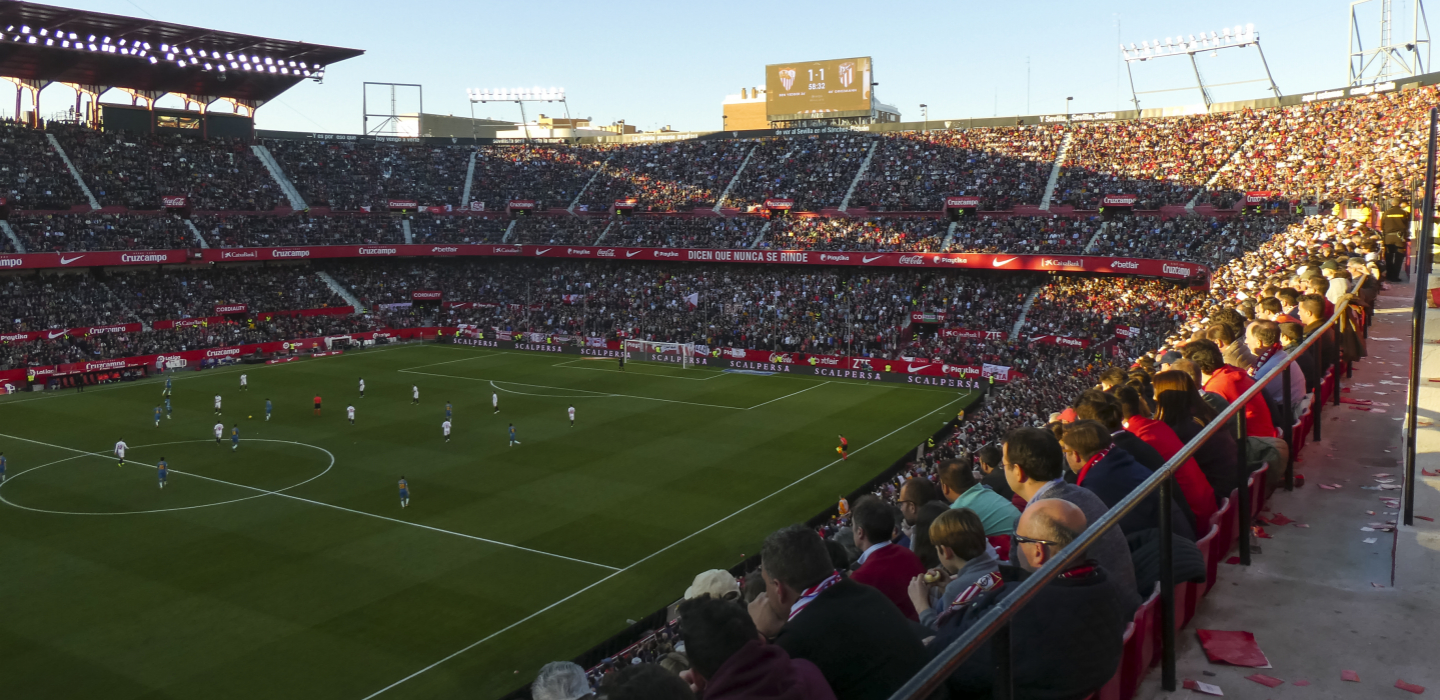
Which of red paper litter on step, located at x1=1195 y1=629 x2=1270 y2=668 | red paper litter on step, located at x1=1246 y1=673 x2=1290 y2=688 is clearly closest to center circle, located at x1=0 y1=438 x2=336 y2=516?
red paper litter on step, located at x1=1195 y1=629 x2=1270 y2=668

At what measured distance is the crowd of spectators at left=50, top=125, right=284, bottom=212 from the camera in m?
67.1

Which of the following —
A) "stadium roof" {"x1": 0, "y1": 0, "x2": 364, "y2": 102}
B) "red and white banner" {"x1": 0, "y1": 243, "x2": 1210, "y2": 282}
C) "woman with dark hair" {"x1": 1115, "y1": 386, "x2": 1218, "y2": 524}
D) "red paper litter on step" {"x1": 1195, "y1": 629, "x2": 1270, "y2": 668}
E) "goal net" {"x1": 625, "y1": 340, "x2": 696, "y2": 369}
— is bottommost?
"goal net" {"x1": 625, "y1": 340, "x2": 696, "y2": 369}

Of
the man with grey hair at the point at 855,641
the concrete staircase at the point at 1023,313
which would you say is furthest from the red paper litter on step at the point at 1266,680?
the concrete staircase at the point at 1023,313

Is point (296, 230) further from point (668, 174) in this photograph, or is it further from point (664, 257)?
point (668, 174)

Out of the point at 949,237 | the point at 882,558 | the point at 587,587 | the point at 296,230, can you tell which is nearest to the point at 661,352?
the point at 949,237

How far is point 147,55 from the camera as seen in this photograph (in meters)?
67.8

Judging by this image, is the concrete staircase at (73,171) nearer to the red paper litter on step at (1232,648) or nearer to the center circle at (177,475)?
the center circle at (177,475)

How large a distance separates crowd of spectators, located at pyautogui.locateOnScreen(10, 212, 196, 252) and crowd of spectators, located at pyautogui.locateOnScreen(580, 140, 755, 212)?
1246 inches

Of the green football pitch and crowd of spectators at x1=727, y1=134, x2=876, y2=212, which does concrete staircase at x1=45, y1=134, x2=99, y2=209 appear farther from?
crowd of spectators at x1=727, y1=134, x2=876, y2=212

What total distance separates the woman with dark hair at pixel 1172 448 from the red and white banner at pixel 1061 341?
46.3 m

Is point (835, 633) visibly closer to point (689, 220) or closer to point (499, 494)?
point (499, 494)

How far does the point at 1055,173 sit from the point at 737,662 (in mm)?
67379

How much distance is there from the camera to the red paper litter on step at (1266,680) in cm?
564

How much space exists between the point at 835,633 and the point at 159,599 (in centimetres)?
2356
